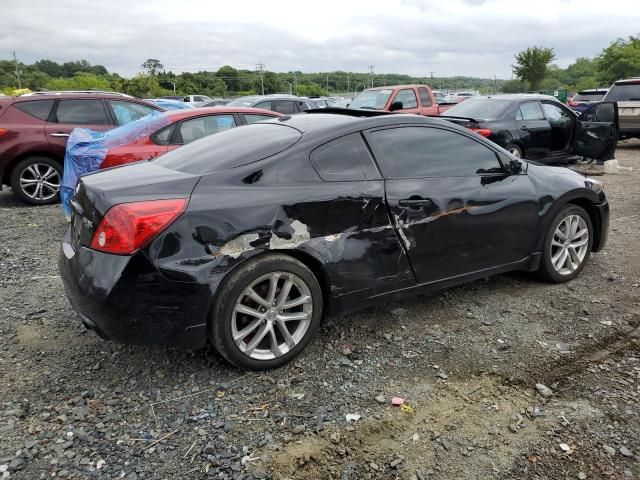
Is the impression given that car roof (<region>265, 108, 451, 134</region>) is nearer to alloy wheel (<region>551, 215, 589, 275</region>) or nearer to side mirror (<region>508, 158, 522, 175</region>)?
side mirror (<region>508, 158, 522, 175</region>)

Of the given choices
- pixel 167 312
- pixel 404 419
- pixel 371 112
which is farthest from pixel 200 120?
pixel 404 419

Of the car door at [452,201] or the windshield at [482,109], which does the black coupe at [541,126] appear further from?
the car door at [452,201]

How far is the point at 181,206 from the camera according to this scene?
9.24ft

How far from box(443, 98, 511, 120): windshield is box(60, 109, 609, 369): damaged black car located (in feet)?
18.8

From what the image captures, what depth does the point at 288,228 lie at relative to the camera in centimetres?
302

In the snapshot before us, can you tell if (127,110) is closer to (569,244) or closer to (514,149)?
(514,149)

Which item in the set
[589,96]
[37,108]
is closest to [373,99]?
[37,108]

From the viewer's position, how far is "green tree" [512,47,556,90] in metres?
48.7

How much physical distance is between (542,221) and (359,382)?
2123 mm

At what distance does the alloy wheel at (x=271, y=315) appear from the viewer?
298cm

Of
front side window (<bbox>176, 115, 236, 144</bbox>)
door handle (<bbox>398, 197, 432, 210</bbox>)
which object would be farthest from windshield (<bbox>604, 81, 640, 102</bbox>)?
door handle (<bbox>398, 197, 432, 210</bbox>)

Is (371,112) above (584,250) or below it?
above

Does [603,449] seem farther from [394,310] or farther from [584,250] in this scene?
[584,250]

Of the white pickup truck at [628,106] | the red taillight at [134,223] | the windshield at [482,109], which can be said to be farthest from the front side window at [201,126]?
the white pickup truck at [628,106]
